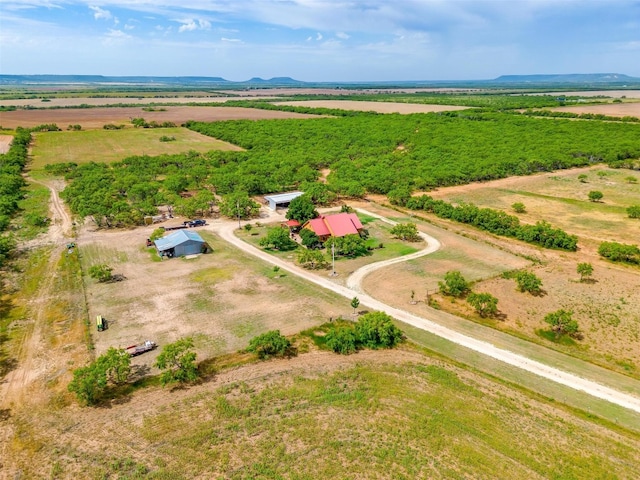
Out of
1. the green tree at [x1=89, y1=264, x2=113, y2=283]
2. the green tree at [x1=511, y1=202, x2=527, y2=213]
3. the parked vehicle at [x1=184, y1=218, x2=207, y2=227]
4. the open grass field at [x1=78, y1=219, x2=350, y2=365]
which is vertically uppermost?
the green tree at [x1=511, y1=202, x2=527, y2=213]

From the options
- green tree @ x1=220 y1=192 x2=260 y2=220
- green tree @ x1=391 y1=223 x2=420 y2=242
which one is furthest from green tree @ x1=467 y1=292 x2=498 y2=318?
green tree @ x1=220 y1=192 x2=260 y2=220

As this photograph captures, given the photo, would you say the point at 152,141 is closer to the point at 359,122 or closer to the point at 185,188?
the point at 185,188

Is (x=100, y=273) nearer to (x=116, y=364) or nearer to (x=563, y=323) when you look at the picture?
(x=116, y=364)

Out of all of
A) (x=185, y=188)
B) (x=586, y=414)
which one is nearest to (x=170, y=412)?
(x=586, y=414)

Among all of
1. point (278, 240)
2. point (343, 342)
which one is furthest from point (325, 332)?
point (278, 240)

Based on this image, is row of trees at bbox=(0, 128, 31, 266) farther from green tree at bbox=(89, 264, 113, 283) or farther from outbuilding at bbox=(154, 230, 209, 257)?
A: outbuilding at bbox=(154, 230, 209, 257)
